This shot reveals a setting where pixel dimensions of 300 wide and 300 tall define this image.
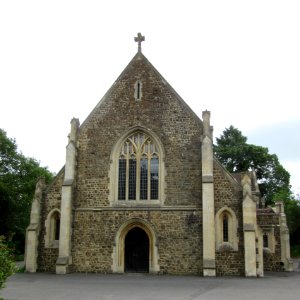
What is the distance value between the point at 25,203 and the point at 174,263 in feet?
90.8

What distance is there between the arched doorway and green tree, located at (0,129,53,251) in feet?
63.7

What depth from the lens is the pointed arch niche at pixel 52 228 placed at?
24.4 meters

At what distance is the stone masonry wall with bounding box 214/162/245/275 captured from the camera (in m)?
22.1

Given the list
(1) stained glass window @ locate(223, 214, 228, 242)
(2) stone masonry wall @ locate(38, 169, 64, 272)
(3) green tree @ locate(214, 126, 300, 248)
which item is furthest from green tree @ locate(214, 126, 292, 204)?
(2) stone masonry wall @ locate(38, 169, 64, 272)

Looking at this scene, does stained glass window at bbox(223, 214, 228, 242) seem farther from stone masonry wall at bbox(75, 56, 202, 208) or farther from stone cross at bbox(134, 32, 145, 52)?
stone cross at bbox(134, 32, 145, 52)

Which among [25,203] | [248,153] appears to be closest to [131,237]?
[25,203]

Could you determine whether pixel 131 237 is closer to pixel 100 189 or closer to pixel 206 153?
pixel 100 189

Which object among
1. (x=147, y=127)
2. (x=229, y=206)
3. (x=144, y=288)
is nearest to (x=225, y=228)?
(x=229, y=206)

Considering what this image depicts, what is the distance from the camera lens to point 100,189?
24.6m

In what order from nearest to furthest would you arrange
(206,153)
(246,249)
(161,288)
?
1. (161,288)
2. (246,249)
3. (206,153)

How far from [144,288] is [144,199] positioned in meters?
7.97

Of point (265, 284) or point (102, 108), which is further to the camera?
point (102, 108)

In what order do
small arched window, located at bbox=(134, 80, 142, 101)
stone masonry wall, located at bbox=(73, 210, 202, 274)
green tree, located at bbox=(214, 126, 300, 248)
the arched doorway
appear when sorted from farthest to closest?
green tree, located at bbox=(214, 126, 300, 248), small arched window, located at bbox=(134, 80, 142, 101), the arched doorway, stone masonry wall, located at bbox=(73, 210, 202, 274)

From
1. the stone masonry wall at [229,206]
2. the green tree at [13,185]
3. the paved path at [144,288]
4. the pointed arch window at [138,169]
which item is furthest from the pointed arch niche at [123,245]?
the green tree at [13,185]
